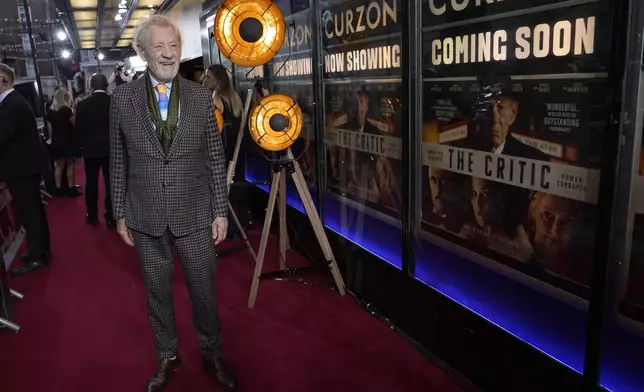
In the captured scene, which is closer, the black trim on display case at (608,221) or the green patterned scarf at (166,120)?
the black trim on display case at (608,221)

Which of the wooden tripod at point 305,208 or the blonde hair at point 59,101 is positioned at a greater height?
the blonde hair at point 59,101

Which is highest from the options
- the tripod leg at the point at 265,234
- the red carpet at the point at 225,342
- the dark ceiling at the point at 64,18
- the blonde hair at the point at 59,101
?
the dark ceiling at the point at 64,18

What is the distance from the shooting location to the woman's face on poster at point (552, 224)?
6.22 feet

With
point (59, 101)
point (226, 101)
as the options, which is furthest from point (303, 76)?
point (59, 101)

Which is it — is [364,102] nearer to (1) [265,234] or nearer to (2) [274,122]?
(2) [274,122]

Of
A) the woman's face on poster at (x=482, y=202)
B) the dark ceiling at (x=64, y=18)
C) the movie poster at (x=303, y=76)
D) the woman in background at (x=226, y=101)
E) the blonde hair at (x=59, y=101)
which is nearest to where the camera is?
the woman's face on poster at (x=482, y=202)

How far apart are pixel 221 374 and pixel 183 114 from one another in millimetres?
1197

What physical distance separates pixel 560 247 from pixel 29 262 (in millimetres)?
3946

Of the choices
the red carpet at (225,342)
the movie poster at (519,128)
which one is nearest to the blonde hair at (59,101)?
the red carpet at (225,342)

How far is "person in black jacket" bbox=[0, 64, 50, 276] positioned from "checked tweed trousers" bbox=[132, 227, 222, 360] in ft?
6.61

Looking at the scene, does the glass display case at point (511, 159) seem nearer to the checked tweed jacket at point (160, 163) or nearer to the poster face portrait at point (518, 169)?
the poster face portrait at point (518, 169)

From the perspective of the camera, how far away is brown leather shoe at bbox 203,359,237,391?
8.00 feet

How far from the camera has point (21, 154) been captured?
3.79m

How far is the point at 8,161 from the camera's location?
12.3 feet
